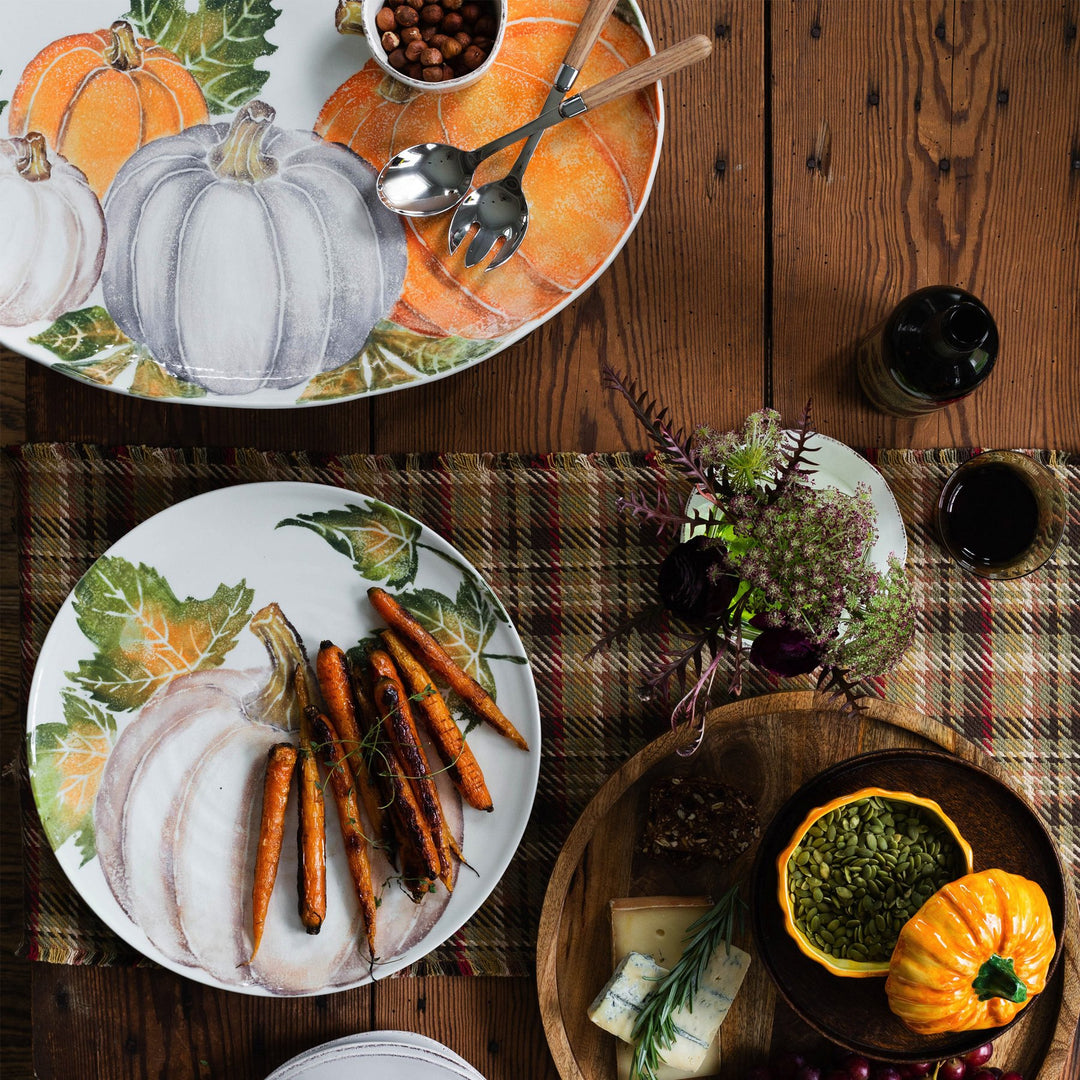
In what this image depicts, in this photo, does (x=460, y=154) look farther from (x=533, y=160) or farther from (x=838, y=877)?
(x=838, y=877)

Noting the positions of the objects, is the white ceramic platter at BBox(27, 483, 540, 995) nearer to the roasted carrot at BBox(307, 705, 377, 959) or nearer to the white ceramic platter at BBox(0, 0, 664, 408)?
the roasted carrot at BBox(307, 705, 377, 959)

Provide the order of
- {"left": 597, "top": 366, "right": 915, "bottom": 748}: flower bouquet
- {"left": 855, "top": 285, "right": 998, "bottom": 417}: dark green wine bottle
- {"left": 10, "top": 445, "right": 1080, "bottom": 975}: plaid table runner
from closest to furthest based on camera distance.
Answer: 1. {"left": 597, "top": 366, "right": 915, "bottom": 748}: flower bouquet
2. {"left": 855, "top": 285, "right": 998, "bottom": 417}: dark green wine bottle
3. {"left": 10, "top": 445, "right": 1080, "bottom": 975}: plaid table runner

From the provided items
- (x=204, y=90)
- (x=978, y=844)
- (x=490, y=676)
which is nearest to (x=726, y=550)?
(x=490, y=676)

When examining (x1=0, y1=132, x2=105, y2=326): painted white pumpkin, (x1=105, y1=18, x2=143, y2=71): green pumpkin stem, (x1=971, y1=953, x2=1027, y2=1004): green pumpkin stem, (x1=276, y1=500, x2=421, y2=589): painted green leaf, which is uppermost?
(x1=105, y1=18, x2=143, y2=71): green pumpkin stem

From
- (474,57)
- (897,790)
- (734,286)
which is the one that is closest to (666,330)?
(734,286)

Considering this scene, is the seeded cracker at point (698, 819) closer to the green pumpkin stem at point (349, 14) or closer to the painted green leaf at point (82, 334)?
the painted green leaf at point (82, 334)

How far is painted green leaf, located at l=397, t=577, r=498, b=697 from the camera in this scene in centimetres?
100

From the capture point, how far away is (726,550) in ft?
2.52

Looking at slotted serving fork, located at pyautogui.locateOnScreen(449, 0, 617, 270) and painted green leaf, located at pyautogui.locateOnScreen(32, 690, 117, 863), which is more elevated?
slotted serving fork, located at pyautogui.locateOnScreen(449, 0, 617, 270)

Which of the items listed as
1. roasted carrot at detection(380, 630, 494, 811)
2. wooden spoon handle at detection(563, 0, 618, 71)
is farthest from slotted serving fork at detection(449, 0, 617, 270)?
roasted carrot at detection(380, 630, 494, 811)

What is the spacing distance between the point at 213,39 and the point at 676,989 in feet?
3.57

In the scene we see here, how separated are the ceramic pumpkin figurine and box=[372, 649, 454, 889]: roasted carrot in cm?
46

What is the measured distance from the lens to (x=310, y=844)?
97 centimetres

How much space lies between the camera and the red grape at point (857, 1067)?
38.8 inches
